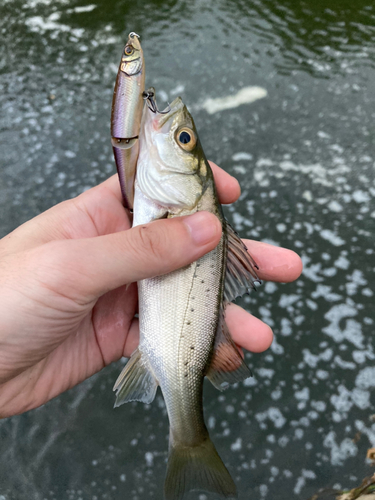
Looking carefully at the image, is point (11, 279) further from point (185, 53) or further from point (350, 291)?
point (185, 53)

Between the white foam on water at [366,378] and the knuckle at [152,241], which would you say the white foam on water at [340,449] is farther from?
the knuckle at [152,241]

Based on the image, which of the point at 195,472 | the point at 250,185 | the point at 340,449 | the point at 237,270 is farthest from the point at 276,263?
the point at 250,185

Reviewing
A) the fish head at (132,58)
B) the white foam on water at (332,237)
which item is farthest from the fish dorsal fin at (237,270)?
the white foam on water at (332,237)

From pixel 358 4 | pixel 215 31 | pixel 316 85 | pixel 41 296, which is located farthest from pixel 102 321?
pixel 358 4

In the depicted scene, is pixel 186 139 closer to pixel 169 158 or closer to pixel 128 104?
pixel 169 158

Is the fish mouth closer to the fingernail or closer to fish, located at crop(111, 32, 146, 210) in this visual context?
fish, located at crop(111, 32, 146, 210)

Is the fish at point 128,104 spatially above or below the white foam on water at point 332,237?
above
